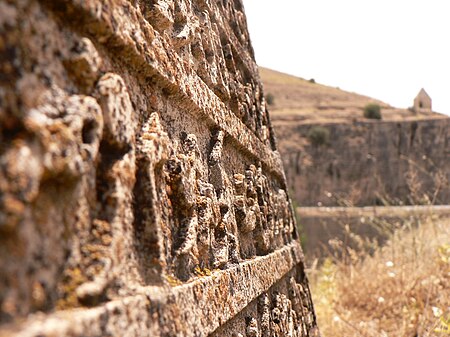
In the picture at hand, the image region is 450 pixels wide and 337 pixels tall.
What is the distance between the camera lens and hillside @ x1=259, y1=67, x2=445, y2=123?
35.5 meters

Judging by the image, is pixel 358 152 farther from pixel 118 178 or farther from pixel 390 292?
pixel 118 178

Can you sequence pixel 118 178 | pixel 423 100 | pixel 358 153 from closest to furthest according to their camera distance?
pixel 118 178
pixel 358 153
pixel 423 100

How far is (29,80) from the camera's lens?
0.71 metres

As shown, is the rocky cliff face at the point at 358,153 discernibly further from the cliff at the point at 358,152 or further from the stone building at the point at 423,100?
the stone building at the point at 423,100

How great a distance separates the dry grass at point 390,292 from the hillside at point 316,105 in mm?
29218

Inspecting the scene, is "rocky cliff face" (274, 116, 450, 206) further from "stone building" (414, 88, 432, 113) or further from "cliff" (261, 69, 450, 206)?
"stone building" (414, 88, 432, 113)

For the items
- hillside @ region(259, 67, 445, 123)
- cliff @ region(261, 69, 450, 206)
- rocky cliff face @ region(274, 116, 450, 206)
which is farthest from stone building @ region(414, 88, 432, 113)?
rocky cliff face @ region(274, 116, 450, 206)

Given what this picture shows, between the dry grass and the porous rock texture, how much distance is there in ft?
8.98

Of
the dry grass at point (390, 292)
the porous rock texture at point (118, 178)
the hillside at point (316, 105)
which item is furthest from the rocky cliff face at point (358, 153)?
the porous rock texture at point (118, 178)

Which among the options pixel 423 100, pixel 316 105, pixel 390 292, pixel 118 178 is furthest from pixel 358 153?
pixel 118 178

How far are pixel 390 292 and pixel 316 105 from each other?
3513cm

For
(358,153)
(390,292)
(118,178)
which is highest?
(118,178)

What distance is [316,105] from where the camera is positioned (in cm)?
3975

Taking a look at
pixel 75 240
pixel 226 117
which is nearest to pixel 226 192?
pixel 226 117
